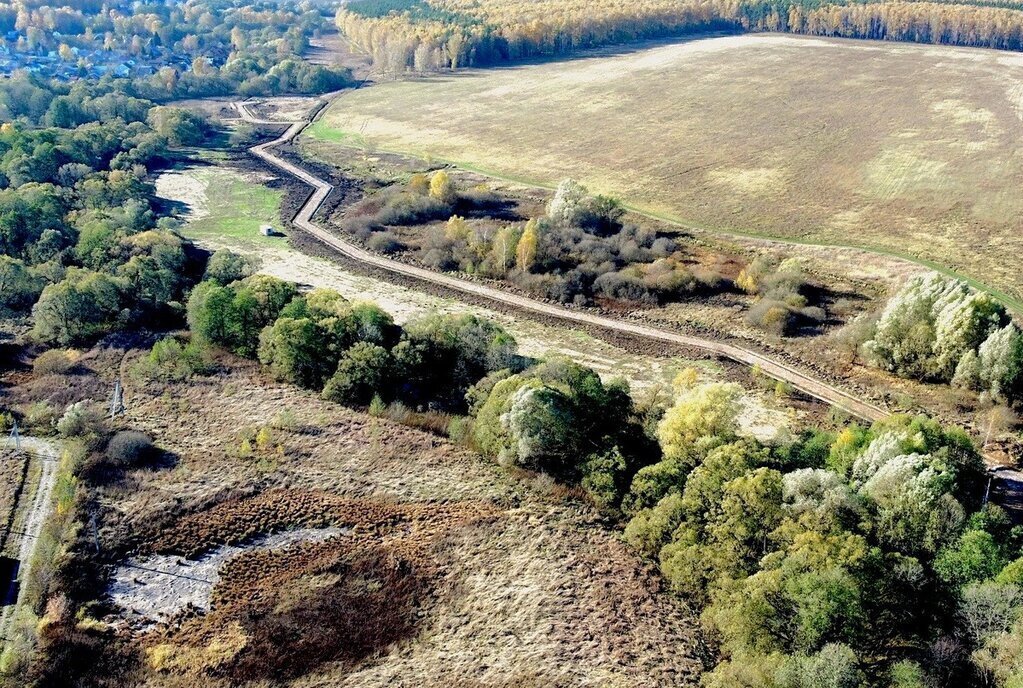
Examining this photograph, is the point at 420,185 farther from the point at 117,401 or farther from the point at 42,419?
the point at 42,419

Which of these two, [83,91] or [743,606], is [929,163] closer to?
[743,606]

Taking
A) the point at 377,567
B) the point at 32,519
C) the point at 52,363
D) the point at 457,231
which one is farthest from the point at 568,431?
the point at 457,231

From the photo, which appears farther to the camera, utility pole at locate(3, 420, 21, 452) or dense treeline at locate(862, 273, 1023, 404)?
dense treeline at locate(862, 273, 1023, 404)

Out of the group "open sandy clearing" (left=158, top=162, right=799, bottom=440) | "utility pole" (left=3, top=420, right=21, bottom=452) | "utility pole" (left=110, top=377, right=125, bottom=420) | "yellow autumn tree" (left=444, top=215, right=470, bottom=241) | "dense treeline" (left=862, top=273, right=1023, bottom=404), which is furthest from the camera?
"yellow autumn tree" (left=444, top=215, right=470, bottom=241)

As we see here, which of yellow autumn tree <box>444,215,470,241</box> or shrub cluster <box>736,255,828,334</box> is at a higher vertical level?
yellow autumn tree <box>444,215,470,241</box>

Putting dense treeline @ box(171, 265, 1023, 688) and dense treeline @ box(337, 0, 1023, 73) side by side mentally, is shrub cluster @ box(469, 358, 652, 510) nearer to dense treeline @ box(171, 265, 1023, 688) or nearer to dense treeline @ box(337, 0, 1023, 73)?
dense treeline @ box(171, 265, 1023, 688)

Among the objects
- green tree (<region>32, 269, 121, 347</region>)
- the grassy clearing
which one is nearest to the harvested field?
green tree (<region>32, 269, 121, 347</region>)
